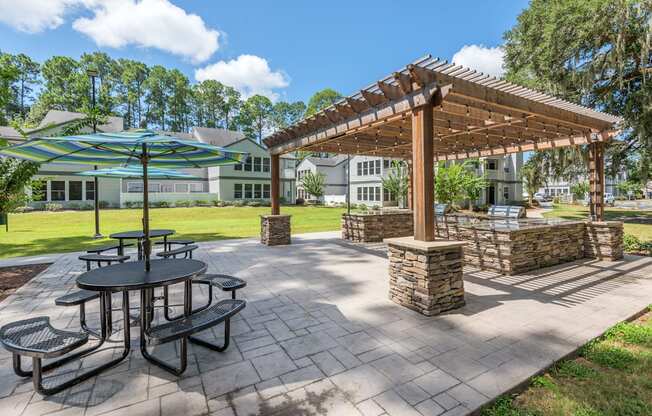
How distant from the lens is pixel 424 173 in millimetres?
4184

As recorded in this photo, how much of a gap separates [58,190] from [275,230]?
74.0 ft

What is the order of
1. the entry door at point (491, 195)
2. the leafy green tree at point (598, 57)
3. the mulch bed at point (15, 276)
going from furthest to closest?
the entry door at point (491, 195)
the leafy green tree at point (598, 57)
the mulch bed at point (15, 276)

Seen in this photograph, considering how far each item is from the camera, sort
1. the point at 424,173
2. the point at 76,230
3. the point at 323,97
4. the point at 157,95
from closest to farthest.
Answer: the point at 424,173
the point at 76,230
the point at 157,95
the point at 323,97

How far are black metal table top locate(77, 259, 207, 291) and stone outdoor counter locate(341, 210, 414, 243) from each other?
273 inches

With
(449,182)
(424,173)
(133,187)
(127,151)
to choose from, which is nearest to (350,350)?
(424,173)

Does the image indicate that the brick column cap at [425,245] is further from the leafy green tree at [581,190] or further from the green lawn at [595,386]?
the leafy green tree at [581,190]

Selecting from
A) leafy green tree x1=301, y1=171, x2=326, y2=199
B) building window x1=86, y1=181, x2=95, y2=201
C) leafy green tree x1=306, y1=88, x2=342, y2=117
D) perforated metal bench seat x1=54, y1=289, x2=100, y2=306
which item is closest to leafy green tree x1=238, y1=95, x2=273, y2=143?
leafy green tree x1=306, y1=88, x2=342, y2=117

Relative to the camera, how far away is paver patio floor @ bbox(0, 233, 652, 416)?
236 centimetres

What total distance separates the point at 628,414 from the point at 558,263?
18.5 feet

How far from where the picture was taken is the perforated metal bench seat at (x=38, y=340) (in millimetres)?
2295

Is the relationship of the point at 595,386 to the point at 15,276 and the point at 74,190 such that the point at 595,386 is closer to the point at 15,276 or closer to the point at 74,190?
the point at 15,276

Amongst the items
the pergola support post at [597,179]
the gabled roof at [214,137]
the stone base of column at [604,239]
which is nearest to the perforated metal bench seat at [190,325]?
the stone base of column at [604,239]

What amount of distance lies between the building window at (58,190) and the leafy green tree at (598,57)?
30.8m

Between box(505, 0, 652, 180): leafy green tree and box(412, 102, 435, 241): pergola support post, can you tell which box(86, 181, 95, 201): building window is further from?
box(505, 0, 652, 180): leafy green tree
